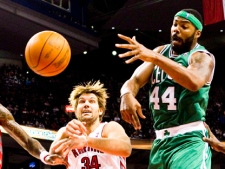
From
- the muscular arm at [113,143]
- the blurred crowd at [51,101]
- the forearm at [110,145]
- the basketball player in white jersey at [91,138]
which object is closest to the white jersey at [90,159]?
the basketball player in white jersey at [91,138]

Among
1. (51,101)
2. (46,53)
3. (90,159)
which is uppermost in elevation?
(51,101)

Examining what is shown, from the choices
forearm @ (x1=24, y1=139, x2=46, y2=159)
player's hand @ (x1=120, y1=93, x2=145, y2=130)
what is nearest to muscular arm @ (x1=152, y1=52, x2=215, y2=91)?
player's hand @ (x1=120, y1=93, x2=145, y2=130)

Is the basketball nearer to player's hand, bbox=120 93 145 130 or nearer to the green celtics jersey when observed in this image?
the green celtics jersey

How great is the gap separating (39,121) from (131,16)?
571 centimetres

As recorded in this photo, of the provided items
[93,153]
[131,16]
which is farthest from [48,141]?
[93,153]

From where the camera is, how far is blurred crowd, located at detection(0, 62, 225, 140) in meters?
14.9

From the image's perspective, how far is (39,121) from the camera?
14680 mm

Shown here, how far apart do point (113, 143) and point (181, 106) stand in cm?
92

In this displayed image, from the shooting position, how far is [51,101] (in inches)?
676

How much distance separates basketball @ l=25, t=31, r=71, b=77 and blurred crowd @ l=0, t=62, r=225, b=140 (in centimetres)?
825

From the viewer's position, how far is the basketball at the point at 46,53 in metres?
5.48

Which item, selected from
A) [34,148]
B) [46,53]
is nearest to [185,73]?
[34,148]

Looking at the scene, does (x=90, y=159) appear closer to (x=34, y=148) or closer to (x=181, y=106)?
(x=34, y=148)

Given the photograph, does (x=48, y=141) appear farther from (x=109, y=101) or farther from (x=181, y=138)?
(x=181, y=138)
